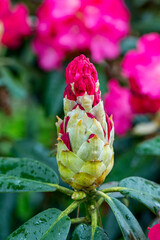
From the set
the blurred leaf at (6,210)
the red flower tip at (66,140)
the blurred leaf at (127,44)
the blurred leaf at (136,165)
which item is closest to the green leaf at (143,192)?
the red flower tip at (66,140)

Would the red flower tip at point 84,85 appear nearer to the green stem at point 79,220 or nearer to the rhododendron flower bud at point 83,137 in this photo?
the rhododendron flower bud at point 83,137

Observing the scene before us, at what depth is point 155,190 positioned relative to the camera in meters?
0.63

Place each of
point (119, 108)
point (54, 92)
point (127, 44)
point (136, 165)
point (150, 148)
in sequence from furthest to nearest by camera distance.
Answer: point (127, 44)
point (54, 92)
point (119, 108)
point (136, 165)
point (150, 148)

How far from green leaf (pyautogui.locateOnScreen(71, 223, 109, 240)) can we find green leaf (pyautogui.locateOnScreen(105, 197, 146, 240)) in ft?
0.15

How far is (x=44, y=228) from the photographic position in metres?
0.57

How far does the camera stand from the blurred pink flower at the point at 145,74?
1.18m

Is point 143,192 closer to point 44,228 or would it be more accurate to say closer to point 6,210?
point 44,228

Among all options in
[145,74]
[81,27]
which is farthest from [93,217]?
[81,27]

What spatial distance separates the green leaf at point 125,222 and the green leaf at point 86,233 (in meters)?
0.04

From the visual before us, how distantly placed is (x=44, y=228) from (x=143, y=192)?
193mm

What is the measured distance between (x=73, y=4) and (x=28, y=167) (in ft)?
3.28

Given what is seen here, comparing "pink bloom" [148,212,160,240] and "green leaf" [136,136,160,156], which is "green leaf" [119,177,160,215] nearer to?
"pink bloom" [148,212,160,240]

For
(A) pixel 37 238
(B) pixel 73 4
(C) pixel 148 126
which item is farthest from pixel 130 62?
(A) pixel 37 238

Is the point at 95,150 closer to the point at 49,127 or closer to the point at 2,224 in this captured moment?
the point at 2,224
